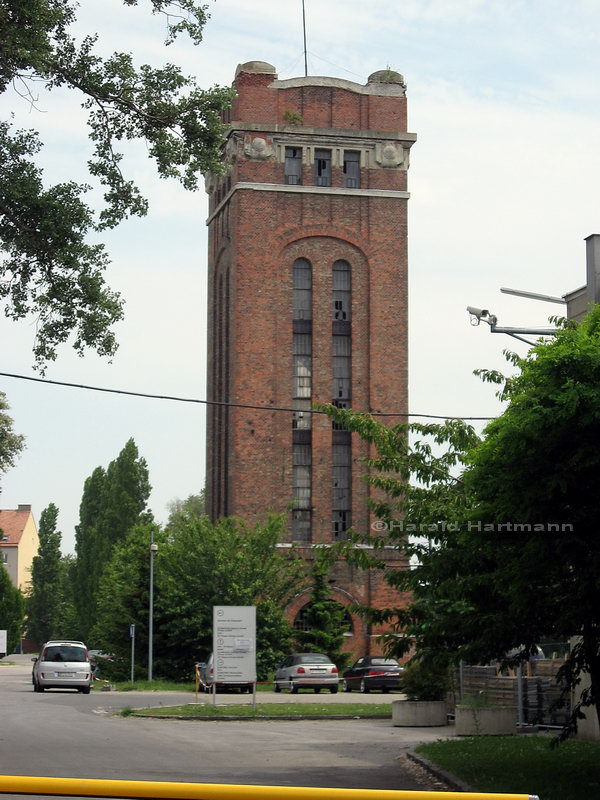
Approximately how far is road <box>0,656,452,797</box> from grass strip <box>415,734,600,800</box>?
2.03ft

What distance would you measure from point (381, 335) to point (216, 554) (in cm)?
1540

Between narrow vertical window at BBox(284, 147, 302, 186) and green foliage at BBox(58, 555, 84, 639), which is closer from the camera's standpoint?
narrow vertical window at BBox(284, 147, 302, 186)

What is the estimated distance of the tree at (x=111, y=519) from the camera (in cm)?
8906

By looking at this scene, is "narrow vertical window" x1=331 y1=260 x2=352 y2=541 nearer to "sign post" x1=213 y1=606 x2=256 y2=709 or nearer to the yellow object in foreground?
"sign post" x1=213 y1=606 x2=256 y2=709

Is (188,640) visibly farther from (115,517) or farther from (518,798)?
(518,798)

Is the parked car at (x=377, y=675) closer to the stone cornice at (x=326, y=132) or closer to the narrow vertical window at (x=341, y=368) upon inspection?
the narrow vertical window at (x=341, y=368)

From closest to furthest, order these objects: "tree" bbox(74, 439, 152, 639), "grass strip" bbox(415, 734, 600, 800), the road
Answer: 1. "grass strip" bbox(415, 734, 600, 800)
2. the road
3. "tree" bbox(74, 439, 152, 639)

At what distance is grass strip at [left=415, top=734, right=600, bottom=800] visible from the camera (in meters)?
14.0

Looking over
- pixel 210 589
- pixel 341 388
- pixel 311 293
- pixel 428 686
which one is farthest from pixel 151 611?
pixel 428 686

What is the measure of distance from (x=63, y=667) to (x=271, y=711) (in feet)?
42.6

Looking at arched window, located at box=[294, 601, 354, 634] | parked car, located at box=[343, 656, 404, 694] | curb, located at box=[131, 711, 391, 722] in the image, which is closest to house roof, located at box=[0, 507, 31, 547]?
arched window, located at box=[294, 601, 354, 634]

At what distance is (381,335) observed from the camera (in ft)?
201

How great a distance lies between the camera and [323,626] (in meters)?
56.4

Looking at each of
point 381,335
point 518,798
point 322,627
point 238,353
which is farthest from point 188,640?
point 518,798
